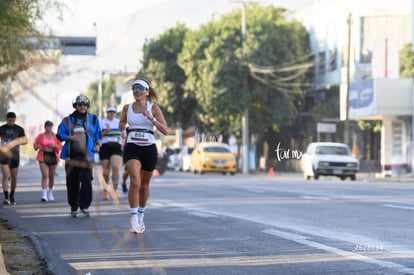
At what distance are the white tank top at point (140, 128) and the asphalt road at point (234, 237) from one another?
100 centimetres

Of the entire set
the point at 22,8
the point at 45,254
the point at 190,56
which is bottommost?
the point at 45,254

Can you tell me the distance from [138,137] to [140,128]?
0.12 meters

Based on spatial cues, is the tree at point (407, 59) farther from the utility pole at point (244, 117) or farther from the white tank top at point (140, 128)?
the white tank top at point (140, 128)

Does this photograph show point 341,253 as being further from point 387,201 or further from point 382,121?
point 382,121

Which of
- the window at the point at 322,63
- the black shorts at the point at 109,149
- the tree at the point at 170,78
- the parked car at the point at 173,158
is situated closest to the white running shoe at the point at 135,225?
the black shorts at the point at 109,149

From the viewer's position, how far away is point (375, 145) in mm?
65125

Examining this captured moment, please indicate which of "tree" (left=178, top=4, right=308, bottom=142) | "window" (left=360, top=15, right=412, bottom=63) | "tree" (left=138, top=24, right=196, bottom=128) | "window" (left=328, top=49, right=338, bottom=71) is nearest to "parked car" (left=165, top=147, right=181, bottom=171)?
"tree" (left=138, top=24, right=196, bottom=128)

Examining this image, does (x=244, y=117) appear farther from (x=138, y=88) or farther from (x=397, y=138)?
(x=138, y=88)

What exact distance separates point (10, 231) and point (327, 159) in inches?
1048

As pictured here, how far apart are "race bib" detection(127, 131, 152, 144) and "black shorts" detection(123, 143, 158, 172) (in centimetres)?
6

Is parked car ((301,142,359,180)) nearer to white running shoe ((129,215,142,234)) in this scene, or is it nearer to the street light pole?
the street light pole

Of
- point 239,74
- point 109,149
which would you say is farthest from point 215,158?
point 109,149

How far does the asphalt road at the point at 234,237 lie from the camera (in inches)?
367

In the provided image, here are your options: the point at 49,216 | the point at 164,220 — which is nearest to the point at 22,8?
the point at 164,220
